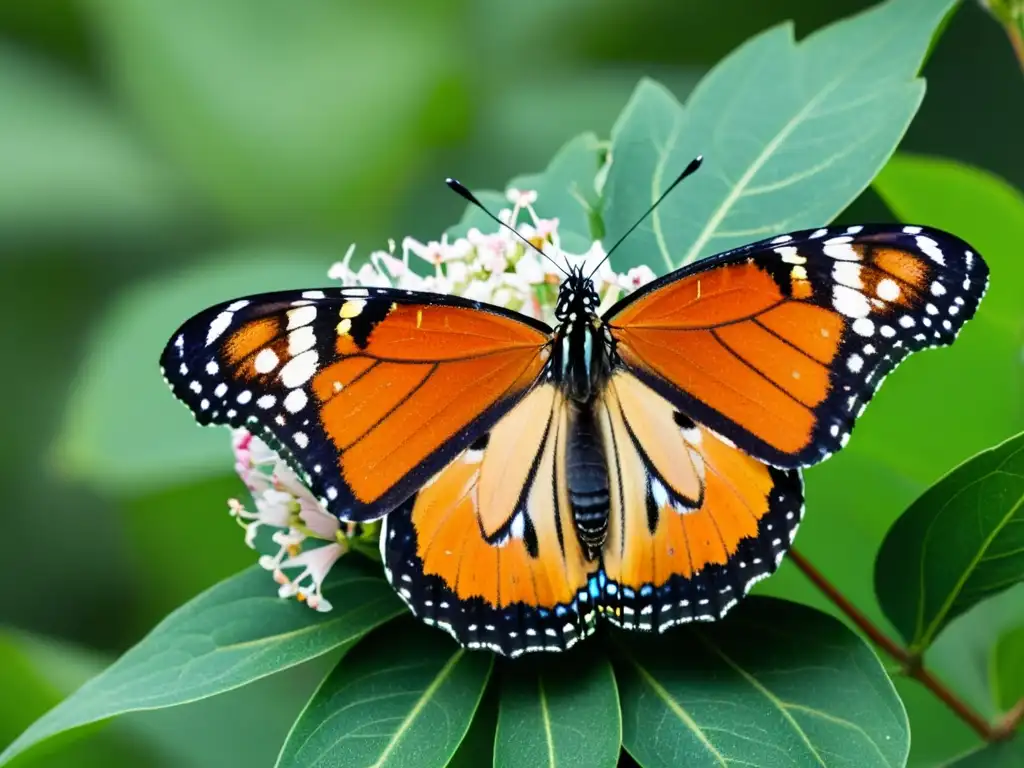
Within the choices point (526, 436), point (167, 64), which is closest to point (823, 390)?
point (526, 436)

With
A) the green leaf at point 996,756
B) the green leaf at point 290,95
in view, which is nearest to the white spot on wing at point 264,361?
the green leaf at point 996,756

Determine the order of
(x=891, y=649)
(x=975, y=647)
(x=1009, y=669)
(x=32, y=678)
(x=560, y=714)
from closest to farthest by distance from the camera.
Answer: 1. (x=560, y=714)
2. (x=891, y=649)
3. (x=1009, y=669)
4. (x=975, y=647)
5. (x=32, y=678)

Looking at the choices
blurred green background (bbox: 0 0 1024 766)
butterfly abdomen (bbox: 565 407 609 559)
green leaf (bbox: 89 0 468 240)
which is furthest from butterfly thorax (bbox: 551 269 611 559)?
green leaf (bbox: 89 0 468 240)

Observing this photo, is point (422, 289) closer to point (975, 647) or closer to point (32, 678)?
point (975, 647)

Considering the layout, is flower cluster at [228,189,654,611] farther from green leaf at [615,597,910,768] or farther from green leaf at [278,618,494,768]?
green leaf at [615,597,910,768]

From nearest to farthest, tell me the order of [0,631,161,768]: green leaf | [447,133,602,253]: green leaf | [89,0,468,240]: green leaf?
[447,133,602,253]: green leaf < [0,631,161,768]: green leaf < [89,0,468,240]: green leaf

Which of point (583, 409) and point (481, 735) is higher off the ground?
point (583, 409)

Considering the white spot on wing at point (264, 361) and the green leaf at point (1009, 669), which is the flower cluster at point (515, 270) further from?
the green leaf at point (1009, 669)

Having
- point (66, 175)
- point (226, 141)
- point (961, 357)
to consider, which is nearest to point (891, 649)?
point (961, 357)
